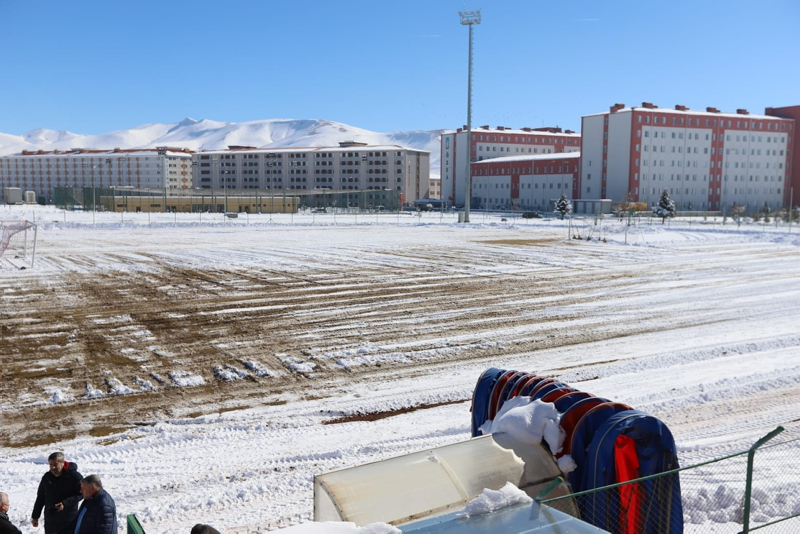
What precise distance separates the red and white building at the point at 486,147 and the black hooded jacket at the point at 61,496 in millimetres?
120415

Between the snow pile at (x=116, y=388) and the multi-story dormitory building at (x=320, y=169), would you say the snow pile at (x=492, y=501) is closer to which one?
the snow pile at (x=116, y=388)

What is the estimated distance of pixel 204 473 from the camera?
7.78 metres

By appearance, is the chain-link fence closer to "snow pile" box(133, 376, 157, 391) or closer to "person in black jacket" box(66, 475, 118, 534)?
"person in black jacket" box(66, 475, 118, 534)

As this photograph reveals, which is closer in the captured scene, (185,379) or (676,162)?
(185,379)

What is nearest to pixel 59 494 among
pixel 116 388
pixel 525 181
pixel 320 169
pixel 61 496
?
pixel 61 496

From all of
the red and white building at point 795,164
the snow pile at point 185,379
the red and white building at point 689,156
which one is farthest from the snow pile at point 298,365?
the red and white building at point 795,164

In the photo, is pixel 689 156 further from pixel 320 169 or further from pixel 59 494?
pixel 59 494

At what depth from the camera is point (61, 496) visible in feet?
19.0

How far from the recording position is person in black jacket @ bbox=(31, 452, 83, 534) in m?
5.75

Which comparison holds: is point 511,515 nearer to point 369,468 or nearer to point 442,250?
point 369,468

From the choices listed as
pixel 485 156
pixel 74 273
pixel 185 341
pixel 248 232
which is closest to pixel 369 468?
pixel 185 341

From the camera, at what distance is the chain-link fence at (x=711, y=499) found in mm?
5258

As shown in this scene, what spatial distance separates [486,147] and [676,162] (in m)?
41.0

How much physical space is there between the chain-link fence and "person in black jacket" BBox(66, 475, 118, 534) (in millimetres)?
3392
